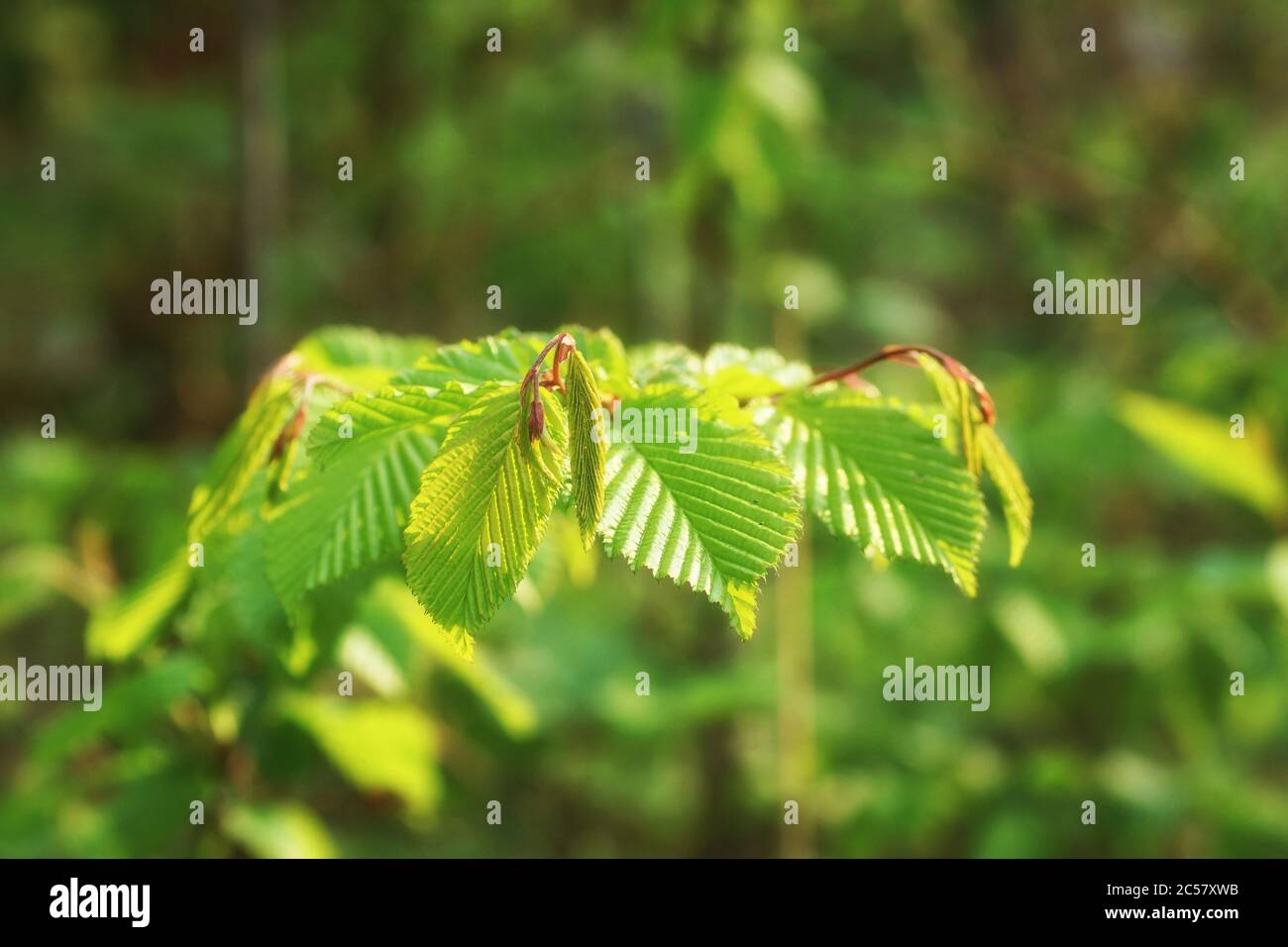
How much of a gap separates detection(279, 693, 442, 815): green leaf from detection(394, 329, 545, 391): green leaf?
612 millimetres

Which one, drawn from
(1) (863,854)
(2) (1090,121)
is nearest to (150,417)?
(1) (863,854)

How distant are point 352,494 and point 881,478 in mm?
437

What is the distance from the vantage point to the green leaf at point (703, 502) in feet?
2.27

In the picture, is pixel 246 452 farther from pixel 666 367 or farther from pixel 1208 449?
pixel 1208 449

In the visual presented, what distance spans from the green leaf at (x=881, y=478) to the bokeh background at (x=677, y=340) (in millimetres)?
356

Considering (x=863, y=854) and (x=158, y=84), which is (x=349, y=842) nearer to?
(x=863, y=854)

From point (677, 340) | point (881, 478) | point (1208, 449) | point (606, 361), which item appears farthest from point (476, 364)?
point (677, 340)

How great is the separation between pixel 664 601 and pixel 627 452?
253 cm

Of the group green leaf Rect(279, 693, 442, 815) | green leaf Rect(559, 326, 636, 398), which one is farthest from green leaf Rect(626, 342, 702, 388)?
green leaf Rect(279, 693, 442, 815)

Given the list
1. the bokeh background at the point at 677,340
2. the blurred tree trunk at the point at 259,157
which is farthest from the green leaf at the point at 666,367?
the blurred tree trunk at the point at 259,157

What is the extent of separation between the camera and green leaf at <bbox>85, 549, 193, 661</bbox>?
110 cm

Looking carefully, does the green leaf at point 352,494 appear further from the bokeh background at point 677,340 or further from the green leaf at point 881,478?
the green leaf at point 881,478

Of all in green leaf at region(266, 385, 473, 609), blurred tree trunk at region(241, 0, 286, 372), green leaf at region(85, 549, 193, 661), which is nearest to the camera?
green leaf at region(266, 385, 473, 609)

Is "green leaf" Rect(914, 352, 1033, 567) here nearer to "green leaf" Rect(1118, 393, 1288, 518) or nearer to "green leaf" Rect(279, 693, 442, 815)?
"green leaf" Rect(279, 693, 442, 815)
